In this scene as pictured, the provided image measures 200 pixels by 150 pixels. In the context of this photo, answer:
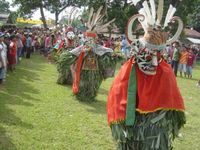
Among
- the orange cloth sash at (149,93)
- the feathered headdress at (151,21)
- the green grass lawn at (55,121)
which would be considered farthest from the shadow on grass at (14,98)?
the feathered headdress at (151,21)

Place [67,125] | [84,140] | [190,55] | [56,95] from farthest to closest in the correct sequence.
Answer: [190,55], [56,95], [67,125], [84,140]

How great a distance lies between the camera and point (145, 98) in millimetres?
5465

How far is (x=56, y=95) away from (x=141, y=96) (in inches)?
286

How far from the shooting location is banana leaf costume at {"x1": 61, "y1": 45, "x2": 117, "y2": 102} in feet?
37.3

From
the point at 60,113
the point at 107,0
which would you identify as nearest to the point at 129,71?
the point at 60,113

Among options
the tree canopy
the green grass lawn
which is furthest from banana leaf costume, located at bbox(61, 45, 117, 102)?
the tree canopy

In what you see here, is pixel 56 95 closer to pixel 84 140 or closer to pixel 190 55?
pixel 84 140

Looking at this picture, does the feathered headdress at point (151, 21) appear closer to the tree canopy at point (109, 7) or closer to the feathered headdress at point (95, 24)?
the feathered headdress at point (95, 24)

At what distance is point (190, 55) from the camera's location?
71.7ft

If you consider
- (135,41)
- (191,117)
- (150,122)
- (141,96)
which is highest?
(135,41)

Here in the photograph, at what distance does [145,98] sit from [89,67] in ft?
19.6

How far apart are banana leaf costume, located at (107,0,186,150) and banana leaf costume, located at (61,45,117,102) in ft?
18.8

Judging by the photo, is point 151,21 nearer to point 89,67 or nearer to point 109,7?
point 89,67

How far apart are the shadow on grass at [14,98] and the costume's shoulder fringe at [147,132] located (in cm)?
235
